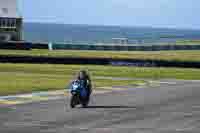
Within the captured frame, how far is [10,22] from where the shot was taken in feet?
296

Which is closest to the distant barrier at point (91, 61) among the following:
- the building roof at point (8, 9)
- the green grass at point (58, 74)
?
the green grass at point (58, 74)

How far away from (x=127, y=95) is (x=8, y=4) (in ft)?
213

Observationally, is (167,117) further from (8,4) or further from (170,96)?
(8,4)

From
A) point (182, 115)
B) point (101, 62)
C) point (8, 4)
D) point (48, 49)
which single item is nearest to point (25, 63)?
point (101, 62)

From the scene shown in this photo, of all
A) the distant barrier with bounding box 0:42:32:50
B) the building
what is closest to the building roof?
the building

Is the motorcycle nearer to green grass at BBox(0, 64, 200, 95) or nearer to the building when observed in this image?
green grass at BBox(0, 64, 200, 95)

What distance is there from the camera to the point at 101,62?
54500 mm

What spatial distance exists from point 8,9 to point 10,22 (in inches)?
125

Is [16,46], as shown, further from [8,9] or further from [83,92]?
[83,92]

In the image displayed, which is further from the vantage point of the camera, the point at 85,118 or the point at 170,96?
the point at 170,96

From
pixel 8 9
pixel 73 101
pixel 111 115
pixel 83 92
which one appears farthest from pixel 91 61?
pixel 8 9

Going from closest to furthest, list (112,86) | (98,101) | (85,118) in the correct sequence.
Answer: (85,118), (98,101), (112,86)

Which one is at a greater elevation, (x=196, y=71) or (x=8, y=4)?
(x=8, y=4)

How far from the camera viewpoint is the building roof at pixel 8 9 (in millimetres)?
91312
